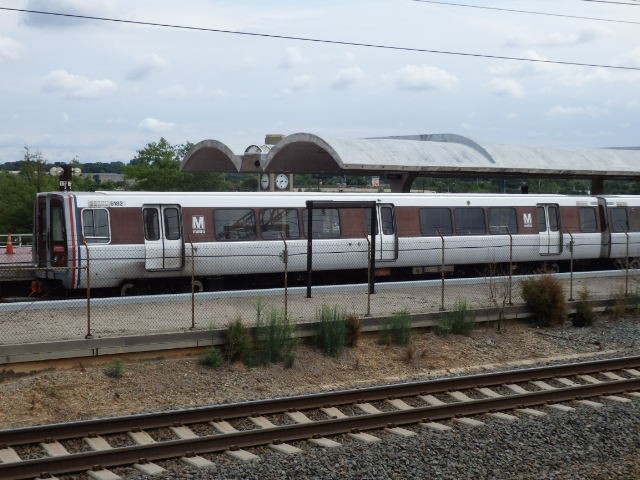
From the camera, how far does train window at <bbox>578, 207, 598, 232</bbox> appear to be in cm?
2762

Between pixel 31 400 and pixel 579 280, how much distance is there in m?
17.2

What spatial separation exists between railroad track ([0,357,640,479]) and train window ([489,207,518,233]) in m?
10.1

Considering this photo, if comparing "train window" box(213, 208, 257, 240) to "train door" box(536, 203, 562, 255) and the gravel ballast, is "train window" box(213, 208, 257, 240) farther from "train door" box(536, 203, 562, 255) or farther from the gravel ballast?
the gravel ballast

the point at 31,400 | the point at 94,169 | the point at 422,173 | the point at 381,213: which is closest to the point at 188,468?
the point at 31,400

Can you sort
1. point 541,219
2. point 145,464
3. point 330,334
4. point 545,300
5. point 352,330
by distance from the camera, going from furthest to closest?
point 541,219
point 545,300
point 352,330
point 330,334
point 145,464

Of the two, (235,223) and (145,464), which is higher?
(235,223)

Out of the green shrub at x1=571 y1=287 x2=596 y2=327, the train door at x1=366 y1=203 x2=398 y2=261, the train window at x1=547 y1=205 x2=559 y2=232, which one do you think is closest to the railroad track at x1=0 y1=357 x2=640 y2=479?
the green shrub at x1=571 y1=287 x2=596 y2=327

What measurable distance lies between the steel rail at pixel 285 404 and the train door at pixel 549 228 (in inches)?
399

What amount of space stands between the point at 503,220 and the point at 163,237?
10.5 meters

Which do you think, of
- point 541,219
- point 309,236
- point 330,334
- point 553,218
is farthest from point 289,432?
point 553,218

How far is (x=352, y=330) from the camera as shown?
16906 mm

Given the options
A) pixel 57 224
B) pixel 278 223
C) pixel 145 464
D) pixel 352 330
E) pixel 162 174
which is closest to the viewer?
pixel 145 464

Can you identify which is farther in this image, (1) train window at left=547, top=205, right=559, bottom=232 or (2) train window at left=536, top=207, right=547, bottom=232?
(1) train window at left=547, top=205, right=559, bottom=232

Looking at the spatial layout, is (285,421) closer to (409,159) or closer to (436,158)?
(409,159)
